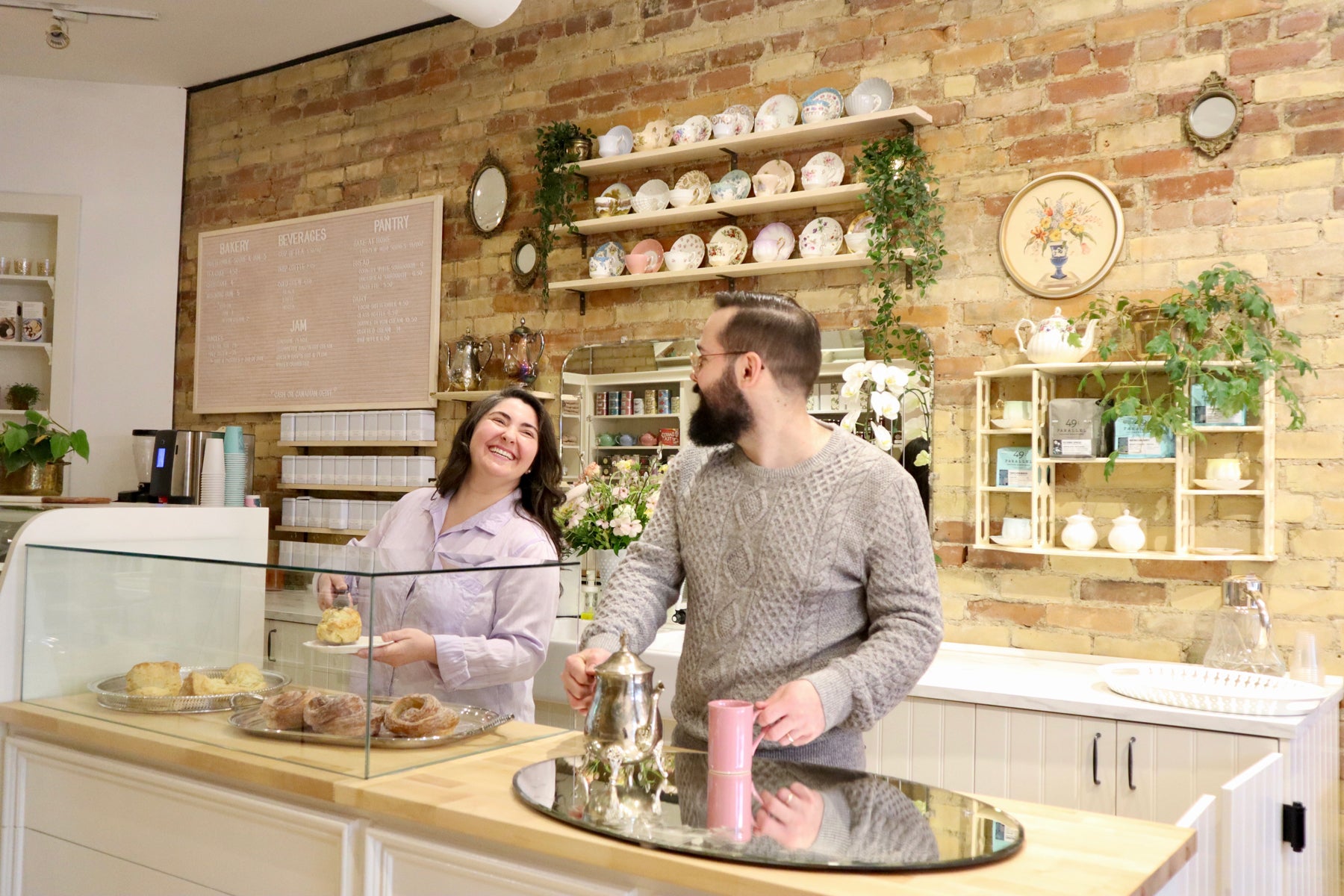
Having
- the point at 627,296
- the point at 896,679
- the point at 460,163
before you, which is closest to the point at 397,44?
the point at 460,163

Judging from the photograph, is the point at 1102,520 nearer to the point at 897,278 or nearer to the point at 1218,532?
the point at 1218,532

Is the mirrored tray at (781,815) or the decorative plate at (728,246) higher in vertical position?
the decorative plate at (728,246)

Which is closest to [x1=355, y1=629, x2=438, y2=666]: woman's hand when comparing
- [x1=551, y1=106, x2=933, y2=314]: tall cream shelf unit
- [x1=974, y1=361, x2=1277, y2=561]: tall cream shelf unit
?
[x1=974, y1=361, x2=1277, y2=561]: tall cream shelf unit

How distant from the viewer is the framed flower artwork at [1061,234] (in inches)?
132

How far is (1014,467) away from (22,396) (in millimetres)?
4610

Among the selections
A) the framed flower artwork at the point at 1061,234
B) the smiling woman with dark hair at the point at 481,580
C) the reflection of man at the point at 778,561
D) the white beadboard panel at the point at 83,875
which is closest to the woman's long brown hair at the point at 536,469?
the smiling woman with dark hair at the point at 481,580

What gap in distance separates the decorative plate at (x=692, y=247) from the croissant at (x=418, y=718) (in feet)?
8.76

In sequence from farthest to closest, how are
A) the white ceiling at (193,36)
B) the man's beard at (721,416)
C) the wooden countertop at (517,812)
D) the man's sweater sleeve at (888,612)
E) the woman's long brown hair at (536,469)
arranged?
1. the white ceiling at (193,36)
2. the woman's long brown hair at (536,469)
3. the man's beard at (721,416)
4. the man's sweater sleeve at (888,612)
5. the wooden countertop at (517,812)

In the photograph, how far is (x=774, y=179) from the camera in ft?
12.9

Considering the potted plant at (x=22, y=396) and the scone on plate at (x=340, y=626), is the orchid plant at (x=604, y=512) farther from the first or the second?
the potted plant at (x=22, y=396)

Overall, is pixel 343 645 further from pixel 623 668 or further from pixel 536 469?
pixel 536 469

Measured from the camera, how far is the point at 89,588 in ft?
6.77

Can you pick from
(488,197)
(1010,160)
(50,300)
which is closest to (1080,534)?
(1010,160)

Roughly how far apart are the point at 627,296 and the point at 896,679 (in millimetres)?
2890
